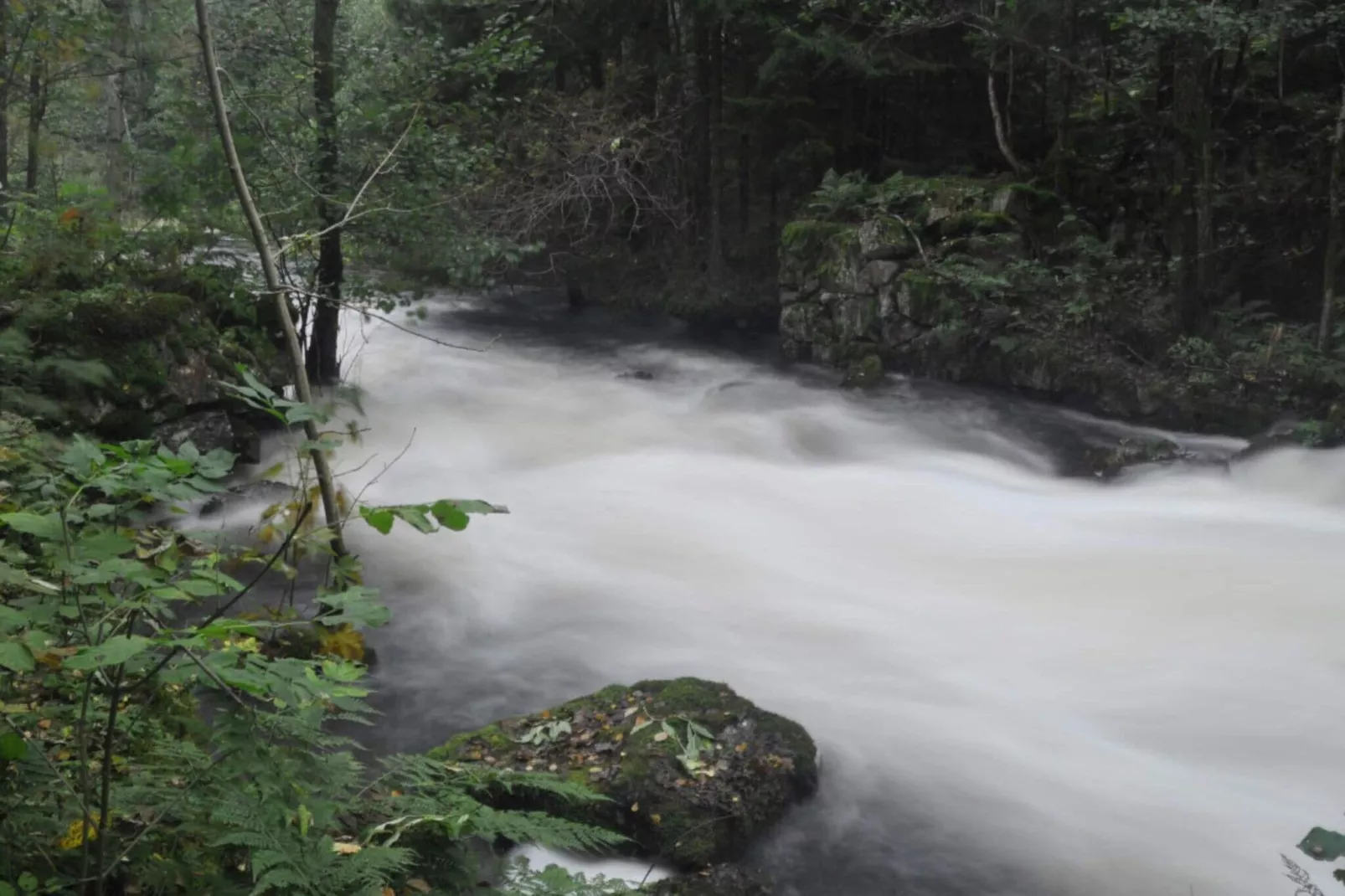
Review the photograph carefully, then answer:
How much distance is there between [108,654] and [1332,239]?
474 inches

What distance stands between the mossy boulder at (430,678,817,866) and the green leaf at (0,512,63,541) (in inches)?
103

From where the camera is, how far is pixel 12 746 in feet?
7.16

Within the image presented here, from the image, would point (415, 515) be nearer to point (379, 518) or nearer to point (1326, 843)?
point (379, 518)

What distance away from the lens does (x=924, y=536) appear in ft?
29.1

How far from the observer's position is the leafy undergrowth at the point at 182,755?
209cm

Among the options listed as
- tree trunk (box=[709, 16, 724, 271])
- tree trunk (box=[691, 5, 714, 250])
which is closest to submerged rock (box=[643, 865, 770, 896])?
tree trunk (box=[709, 16, 724, 271])

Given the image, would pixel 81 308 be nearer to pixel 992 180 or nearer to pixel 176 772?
pixel 176 772

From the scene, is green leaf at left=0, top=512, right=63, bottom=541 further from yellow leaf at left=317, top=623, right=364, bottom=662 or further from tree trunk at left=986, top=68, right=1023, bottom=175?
→ tree trunk at left=986, top=68, right=1023, bottom=175

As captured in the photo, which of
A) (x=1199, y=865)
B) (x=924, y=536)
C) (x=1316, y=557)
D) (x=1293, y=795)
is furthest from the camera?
(x=924, y=536)

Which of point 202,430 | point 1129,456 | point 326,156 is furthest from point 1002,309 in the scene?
point 202,430

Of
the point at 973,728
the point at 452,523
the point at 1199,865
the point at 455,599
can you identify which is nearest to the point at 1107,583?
the point at 973,728

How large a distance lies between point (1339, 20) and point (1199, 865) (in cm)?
1012

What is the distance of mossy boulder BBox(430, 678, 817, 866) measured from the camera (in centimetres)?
440

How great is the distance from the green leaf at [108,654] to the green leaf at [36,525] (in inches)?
15.3
